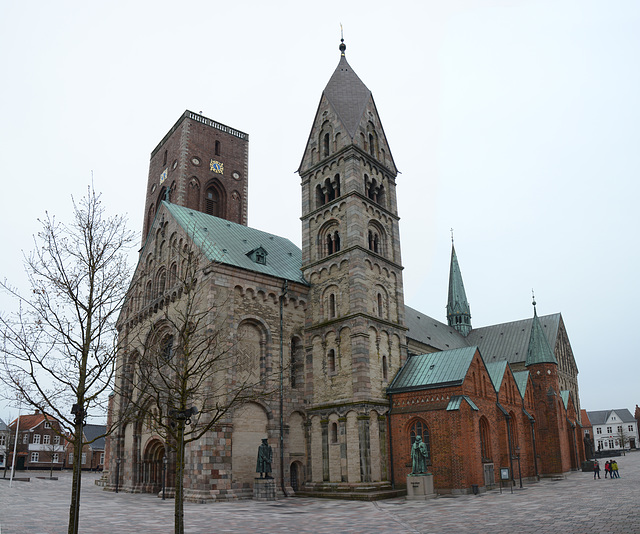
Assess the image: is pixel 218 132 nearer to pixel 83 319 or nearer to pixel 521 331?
pixel 521 331

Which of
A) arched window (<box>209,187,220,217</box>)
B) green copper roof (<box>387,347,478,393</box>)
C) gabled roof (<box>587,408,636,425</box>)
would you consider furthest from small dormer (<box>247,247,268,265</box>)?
gabled roof (<box>587,408,636,425</box>)

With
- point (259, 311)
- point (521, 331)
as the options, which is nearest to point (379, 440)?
point (259, 311)

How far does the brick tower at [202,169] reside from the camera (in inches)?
2260

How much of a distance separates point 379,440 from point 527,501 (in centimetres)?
990

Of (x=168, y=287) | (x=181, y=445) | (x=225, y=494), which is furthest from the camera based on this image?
(x=168, y=287)

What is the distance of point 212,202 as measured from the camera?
5953 cm

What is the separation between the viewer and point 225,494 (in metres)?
30.5

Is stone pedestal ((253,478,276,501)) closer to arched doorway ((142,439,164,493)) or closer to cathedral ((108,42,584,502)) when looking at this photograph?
cathedral ((108,42,584,502))

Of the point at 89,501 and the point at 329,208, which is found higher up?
the point at 329,208

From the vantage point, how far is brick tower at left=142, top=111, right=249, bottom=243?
2260 inches

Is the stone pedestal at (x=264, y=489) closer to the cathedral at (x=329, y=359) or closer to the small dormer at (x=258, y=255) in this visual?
the cathedral at (x=329, y=359)

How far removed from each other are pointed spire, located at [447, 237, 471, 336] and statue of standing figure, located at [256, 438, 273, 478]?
47.9m

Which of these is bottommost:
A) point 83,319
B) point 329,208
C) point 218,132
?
point 83,319

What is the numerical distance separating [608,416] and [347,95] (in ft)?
433
